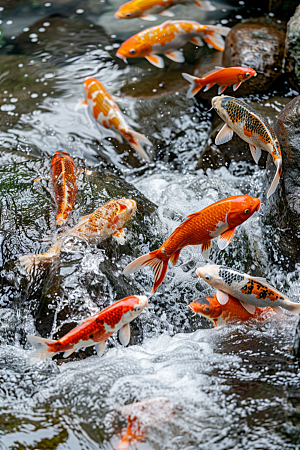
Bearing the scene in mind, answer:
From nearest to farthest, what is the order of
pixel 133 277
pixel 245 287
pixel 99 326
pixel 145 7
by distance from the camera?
1. pixel 99 326
2. pixel 245 287
3. pixel 133 277
4. pixel 145 7

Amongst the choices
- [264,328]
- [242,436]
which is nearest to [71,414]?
[242,436]

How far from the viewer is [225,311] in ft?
10.0

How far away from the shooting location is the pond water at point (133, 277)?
2375mm

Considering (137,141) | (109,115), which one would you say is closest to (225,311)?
(137,141)

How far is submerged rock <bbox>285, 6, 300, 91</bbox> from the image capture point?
16.7 ft

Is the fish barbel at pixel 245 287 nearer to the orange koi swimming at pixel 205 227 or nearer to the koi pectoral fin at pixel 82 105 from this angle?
the orange koi swimming at pixel 205 227

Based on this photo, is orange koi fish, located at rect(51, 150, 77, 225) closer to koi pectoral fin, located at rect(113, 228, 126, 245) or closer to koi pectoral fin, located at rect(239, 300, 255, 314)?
koi pectoral fin, located at rect(113, 228, 126, 245)

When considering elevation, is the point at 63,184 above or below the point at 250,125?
below

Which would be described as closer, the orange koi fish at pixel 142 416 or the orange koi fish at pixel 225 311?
the orange koi fish at pixel 142 416

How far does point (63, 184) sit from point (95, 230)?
2.12 feet

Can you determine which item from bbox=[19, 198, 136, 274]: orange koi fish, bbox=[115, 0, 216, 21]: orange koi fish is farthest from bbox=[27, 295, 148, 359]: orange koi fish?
bbox=[115, 0, 216, 21]: orange koi fish

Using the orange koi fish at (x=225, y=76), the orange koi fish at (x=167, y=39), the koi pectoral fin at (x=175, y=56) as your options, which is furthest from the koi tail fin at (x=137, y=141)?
the koi pectoral fin at (x=175, y=56)

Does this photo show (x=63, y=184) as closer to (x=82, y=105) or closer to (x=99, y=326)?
(x=99, y=326)

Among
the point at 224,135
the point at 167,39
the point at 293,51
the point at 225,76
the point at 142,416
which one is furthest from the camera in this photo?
the point at 167,39
